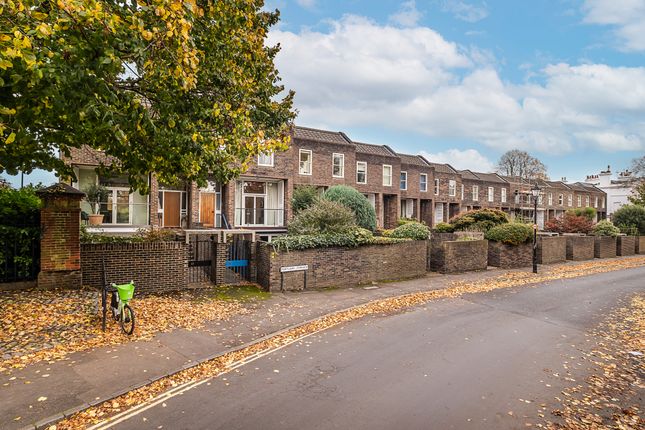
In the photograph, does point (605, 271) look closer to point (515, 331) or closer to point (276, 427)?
point (515, 331)

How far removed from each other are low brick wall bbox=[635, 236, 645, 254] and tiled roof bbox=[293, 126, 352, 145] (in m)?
25.1

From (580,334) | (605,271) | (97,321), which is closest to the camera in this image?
(97,321)

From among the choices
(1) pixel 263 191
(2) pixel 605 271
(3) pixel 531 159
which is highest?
(3) pixel 531 159

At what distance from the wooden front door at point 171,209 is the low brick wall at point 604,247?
29.0 m

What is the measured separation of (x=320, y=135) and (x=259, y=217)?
8.73m

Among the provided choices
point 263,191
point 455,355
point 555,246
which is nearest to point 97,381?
point 455,355

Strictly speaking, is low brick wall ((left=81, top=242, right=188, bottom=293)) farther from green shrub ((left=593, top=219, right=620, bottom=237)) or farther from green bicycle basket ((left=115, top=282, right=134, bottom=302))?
green shrub ((left=593, top=219, right=620, bottom=237))

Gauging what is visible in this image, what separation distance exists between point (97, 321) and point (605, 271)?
927 inches

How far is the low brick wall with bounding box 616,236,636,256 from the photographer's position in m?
29.7

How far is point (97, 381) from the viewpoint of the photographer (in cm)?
563

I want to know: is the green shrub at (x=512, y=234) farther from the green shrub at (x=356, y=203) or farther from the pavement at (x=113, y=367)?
the pavement at (x=113, y=367)

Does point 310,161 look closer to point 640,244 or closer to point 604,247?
point 604,247

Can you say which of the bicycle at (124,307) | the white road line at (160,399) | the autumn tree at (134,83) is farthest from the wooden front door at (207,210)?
the white road line at (160,399)

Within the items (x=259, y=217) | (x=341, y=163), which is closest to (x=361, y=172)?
(x=341, y=163)
